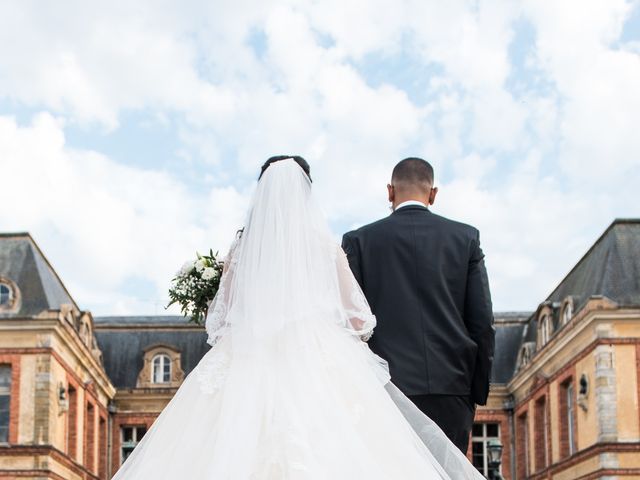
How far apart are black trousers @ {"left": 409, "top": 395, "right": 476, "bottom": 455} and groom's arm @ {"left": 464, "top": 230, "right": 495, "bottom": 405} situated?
0.15 metres

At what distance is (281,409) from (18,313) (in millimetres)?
24425

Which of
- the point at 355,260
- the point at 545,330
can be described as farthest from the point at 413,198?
the point at 545,330

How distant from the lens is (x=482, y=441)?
38375 millimetres

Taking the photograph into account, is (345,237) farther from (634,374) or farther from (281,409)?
(634,374)

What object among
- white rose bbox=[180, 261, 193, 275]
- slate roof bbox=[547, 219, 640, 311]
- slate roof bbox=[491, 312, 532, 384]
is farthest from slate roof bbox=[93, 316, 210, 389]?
white rose bbox=[180, 261, 193, 275]

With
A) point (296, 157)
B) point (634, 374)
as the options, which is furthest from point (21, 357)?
point (296, 157)

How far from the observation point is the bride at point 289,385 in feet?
17.7

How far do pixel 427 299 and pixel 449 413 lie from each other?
64 cm

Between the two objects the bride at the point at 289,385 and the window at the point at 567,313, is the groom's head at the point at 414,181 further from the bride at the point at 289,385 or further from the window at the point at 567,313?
the window at the point at 567,313

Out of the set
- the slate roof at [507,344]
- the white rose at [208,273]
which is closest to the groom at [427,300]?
the white rose at [208,273]

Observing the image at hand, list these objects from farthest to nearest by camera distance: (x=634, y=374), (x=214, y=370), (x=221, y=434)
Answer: (x=634, y=374) → (x=214, y=370) → (x=221, y=434)

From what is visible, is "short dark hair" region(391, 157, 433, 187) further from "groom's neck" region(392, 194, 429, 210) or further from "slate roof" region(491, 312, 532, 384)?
"slate roof" region(491, 312, 532, 384)

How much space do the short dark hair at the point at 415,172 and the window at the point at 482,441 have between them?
3265 centimetres

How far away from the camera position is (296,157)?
7.00 meters
